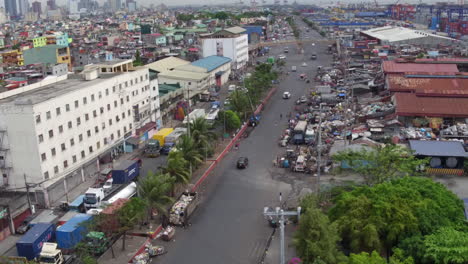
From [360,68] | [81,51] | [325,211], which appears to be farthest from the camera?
[81,51]

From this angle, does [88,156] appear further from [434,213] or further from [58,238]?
[434,213]

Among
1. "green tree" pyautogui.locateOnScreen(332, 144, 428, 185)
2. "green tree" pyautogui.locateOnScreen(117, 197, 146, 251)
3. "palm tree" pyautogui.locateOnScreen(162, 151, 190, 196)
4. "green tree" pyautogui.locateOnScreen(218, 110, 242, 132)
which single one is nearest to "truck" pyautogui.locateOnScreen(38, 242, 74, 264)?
"green tree" pyautogui.locateOnScreen(117, 197, 146, 251)

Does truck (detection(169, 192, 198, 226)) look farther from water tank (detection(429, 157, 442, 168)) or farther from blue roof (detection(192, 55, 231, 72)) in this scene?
blue roof (detection(192, 55, 231, 72))

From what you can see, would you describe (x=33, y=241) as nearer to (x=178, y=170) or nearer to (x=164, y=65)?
(x=178, y=170)

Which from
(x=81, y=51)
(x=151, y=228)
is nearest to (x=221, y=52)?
(x=81, y=51)

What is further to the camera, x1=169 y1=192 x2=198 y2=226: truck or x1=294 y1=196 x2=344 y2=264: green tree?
x1=169 y1=192 x2=198 y2=226: truck

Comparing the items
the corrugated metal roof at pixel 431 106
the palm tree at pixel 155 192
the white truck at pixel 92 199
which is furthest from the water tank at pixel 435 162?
the white truck at pixel 92 199
